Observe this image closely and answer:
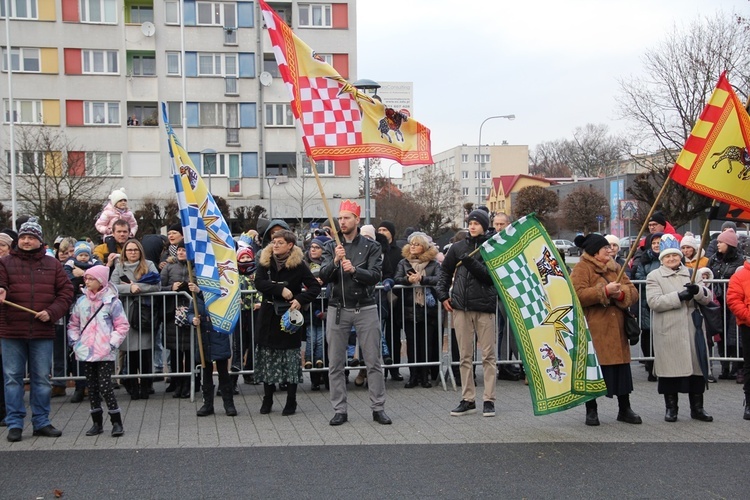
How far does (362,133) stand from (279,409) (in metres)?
3.19

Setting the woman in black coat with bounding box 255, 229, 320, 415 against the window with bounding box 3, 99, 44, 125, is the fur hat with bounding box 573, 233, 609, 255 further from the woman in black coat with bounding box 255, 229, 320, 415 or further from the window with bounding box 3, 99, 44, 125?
the window with bounding box 3, 99, 44, 125

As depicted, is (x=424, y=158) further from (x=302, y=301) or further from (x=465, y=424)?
(x=465, y=424)

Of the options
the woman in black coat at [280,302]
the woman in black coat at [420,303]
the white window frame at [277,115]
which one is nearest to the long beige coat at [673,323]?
the woman in black coat at [420,303]

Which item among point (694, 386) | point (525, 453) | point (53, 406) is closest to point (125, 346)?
point (53, 406)

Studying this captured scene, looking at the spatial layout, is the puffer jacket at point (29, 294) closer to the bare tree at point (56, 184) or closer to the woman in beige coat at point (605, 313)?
the woman in beige coat at point (605, 313)

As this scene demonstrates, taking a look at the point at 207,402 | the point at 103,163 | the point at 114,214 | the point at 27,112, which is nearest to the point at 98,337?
the point at 207,402

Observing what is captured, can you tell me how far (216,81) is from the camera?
52.6 m

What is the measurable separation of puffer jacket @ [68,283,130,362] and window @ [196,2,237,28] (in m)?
46.6

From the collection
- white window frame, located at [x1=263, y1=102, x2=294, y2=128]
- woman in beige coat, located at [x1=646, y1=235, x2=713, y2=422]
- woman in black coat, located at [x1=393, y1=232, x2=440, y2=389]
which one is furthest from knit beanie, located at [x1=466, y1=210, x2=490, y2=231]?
white window frame, located at [x1=263, y1=102, x2=294, y2=128]

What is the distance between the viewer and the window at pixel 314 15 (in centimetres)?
5294

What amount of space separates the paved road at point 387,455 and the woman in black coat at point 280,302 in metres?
0.53

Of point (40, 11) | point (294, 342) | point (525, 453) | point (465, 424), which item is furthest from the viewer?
point (40, 11)

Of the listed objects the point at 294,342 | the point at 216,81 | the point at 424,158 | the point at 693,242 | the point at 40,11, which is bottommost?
the point at 294,342

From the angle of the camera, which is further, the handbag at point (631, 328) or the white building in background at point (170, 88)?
the white building in background at point (170, 88)
